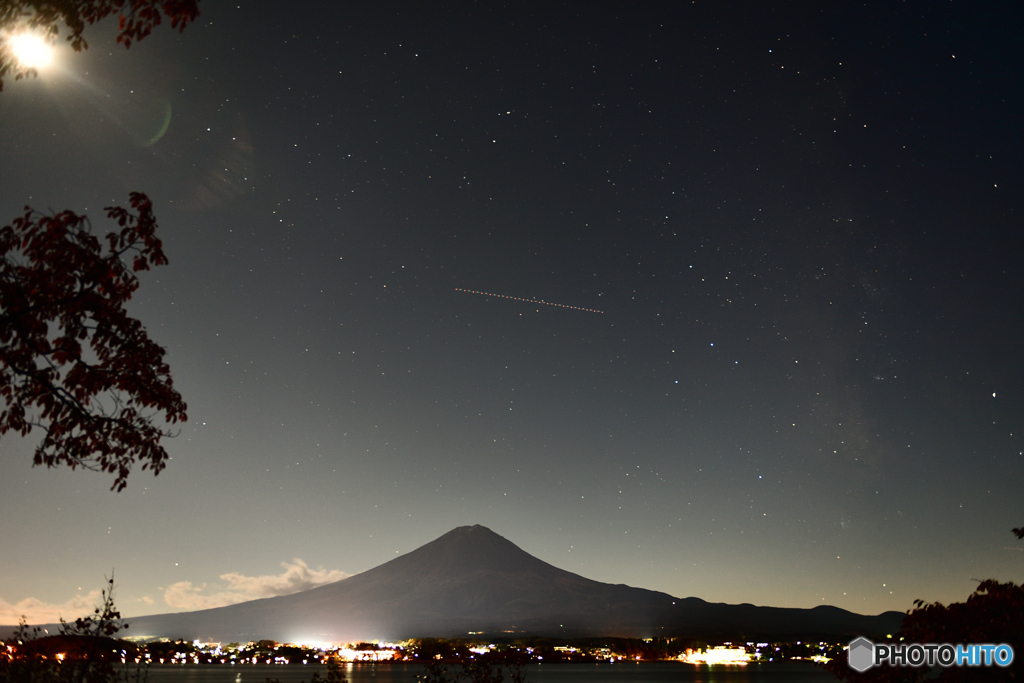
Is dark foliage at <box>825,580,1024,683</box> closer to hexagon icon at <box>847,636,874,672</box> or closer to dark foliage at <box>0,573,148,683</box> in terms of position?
hexagon icon at <box>847,636,874,672</box>

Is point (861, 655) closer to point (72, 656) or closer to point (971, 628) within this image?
point (971, 628)

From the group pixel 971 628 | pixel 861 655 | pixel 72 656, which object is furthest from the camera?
pixel 861 655

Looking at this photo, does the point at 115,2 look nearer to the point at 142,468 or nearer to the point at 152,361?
the point at 152,361

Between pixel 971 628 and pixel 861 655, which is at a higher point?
pixel 971 628

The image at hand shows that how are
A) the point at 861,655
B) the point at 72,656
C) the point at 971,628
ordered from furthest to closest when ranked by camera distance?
1. the point at 861,655
2. the point at 971,628
3. the point at 72,656

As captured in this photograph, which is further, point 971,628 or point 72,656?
point 971,628

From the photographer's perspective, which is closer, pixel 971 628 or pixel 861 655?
pixel 971 628

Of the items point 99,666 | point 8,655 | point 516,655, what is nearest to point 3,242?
point 99,666

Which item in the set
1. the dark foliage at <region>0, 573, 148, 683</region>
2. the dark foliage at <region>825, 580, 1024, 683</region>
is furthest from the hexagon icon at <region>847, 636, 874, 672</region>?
the dark foliage at <region>0, 573, 148, 683</region>

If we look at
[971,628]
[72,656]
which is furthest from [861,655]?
[72,656]
